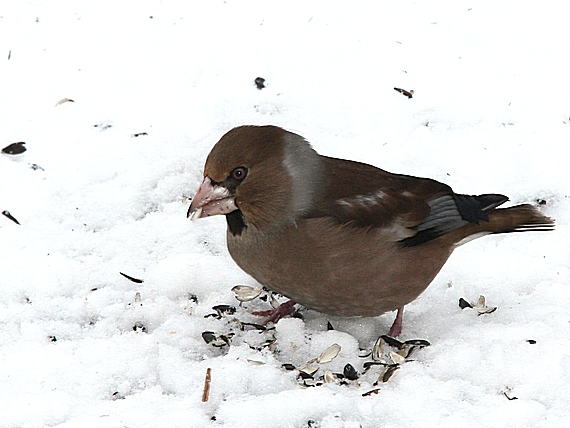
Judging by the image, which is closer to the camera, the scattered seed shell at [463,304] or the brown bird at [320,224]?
the brown bird at [320,224]

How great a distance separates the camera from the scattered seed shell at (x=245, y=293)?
4.39 meters

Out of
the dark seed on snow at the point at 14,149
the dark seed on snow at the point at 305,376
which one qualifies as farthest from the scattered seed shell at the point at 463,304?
the dark seed on snow at the point at 14,149

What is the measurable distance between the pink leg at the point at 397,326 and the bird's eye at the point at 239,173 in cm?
105

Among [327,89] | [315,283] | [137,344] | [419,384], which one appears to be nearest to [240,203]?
[315,283]

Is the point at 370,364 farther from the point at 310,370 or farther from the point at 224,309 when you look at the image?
the point at 224,309

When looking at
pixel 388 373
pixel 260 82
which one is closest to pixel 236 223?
pixel 388 373

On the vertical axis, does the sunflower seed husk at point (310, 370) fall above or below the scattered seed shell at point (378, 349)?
below

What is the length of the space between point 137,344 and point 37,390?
0.52 m

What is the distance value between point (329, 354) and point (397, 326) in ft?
1.52

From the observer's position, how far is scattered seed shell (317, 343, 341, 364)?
154 inches

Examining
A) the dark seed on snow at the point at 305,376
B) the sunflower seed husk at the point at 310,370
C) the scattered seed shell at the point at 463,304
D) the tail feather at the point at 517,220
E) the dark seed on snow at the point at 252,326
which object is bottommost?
the dark seed on snow at the point at 252,326

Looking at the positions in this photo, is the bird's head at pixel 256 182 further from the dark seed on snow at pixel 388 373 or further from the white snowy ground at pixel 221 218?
the dark seed on snow at pixel 388 373

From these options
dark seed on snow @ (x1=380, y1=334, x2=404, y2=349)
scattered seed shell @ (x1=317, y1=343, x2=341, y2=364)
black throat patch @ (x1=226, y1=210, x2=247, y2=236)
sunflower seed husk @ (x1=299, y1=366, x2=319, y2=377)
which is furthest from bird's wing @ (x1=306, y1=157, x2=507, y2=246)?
sunflower seed husk @ (x1=299, y1=366, x2=319, y2=377)

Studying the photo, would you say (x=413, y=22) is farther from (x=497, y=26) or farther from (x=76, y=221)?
(x=76, y=221)
